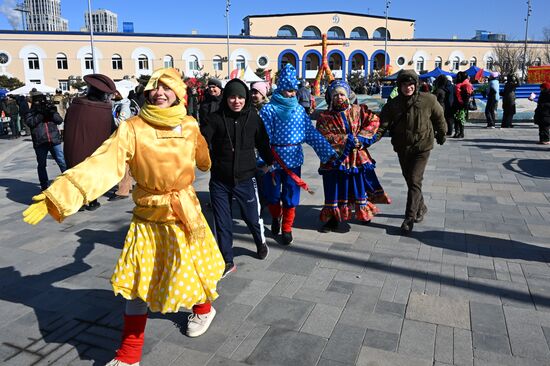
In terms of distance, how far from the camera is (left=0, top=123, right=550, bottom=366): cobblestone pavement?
2984 mm

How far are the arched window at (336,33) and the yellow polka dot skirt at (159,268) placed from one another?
7333cm

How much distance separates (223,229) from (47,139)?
462cm

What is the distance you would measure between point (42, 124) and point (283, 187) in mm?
4515

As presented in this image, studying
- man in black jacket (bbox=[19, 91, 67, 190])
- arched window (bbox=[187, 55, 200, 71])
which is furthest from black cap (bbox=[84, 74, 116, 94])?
arched window (bbox=[187, 55, 200, 71])

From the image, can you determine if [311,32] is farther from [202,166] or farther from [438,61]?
[202,166]

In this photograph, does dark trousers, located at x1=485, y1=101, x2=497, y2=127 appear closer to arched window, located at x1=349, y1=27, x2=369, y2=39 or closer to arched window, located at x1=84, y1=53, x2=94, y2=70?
arched window, located at x1=84, y1=53, x2=94, y2=70

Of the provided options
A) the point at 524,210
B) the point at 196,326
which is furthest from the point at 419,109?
the point at 196,326

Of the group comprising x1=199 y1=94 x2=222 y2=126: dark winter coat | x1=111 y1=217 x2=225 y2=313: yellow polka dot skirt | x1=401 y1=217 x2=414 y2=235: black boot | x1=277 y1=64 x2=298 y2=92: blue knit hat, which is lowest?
x1=401 y1=217 x2=414 y2=235: black boot

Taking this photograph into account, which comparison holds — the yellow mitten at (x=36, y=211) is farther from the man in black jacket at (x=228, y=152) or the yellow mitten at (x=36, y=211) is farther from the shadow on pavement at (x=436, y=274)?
the shadow on pavement at (x=436, y=274)

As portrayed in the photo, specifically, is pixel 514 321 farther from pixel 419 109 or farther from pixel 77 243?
pixel 77 243

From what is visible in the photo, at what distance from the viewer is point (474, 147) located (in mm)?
11781

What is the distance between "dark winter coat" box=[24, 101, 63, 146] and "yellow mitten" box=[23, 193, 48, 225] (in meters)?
5.37

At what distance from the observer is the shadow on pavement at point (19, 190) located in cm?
745

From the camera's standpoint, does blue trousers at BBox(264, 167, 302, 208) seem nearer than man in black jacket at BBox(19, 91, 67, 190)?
Yes
